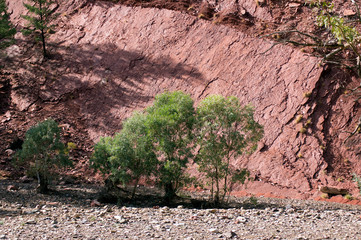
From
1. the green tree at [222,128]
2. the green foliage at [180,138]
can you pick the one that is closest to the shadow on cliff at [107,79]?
the green foliage at [180,138]

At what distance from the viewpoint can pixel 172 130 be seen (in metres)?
13.4

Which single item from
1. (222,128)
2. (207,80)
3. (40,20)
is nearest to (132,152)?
(222,128)

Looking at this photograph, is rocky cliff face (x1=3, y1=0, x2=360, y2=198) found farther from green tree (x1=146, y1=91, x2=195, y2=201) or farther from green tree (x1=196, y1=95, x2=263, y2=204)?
green tree (x1=146, y1=91, x2=195, y2=201)

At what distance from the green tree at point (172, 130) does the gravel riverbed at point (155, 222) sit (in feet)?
4.03

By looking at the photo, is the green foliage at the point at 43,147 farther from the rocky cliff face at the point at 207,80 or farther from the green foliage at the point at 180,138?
the rocky cliff face at the point at 207,80

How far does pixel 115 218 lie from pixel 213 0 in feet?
68.7

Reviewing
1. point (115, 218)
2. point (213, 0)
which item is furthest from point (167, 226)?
point (213, 0)

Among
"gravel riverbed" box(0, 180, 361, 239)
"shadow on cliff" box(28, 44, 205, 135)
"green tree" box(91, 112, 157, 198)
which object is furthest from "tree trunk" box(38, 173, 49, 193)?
"shadow on cliff" box(28, 44, 205, 135)

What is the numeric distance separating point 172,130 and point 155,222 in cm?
381

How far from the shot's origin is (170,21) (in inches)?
1093

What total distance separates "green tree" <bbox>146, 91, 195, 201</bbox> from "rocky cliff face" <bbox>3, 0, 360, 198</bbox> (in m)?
6.22

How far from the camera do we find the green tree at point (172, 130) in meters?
13.1

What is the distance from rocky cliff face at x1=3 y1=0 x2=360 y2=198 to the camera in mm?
19391

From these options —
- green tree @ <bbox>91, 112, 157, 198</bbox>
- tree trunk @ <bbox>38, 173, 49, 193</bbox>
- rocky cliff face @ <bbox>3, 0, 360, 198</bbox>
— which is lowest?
tree trunk @ <bbox>38, 173, 49, 193</bbox>
